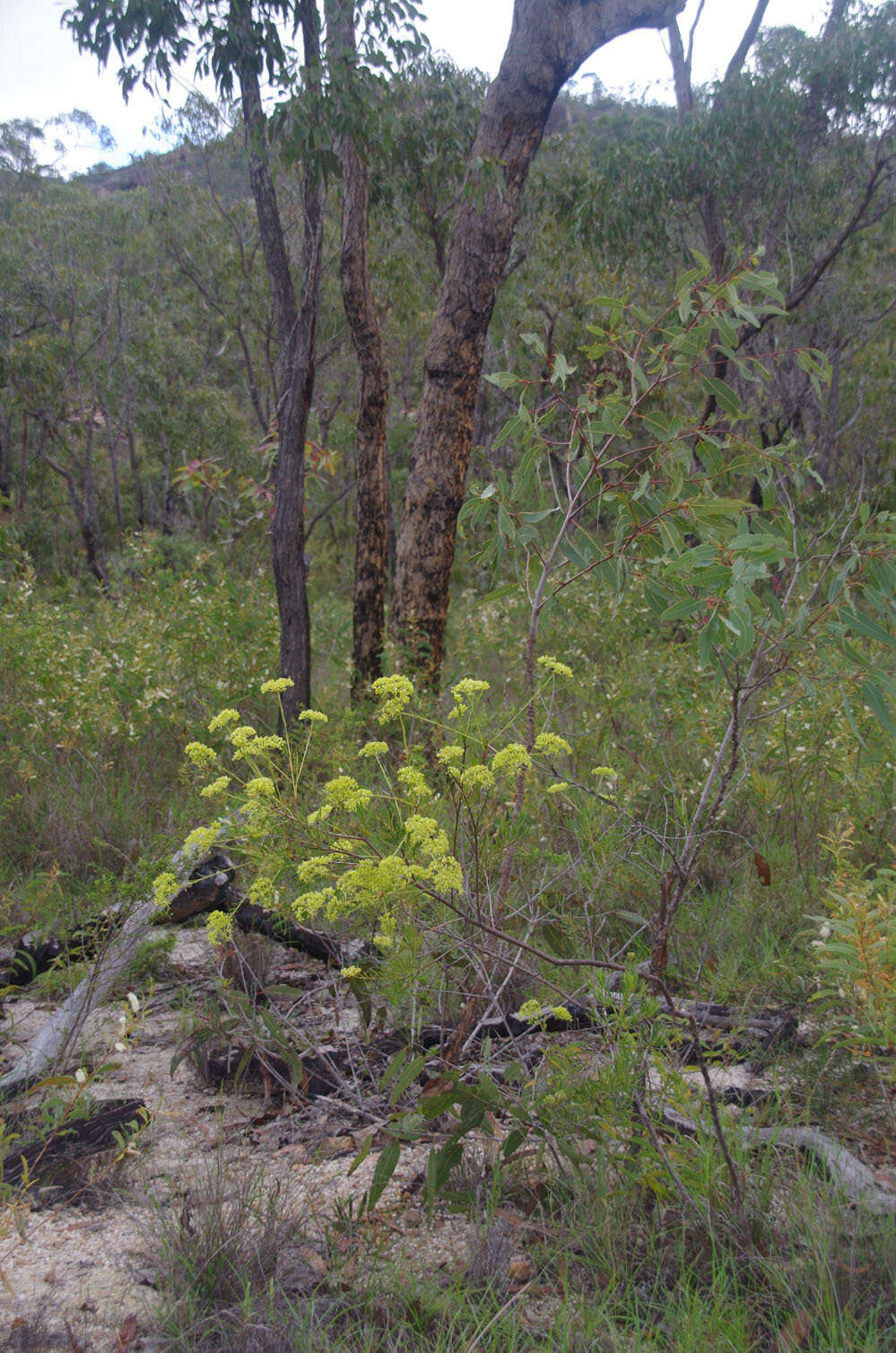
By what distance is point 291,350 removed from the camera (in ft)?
16.1

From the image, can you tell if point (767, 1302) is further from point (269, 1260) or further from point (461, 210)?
point (461, 210)

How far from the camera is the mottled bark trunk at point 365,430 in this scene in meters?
5.53

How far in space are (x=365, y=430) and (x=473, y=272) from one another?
1201 mm

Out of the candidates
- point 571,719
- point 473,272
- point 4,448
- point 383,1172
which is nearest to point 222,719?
point 383,1172

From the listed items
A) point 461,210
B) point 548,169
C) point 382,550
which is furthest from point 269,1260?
point 548,169

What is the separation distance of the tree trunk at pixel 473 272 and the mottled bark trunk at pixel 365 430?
38 cm

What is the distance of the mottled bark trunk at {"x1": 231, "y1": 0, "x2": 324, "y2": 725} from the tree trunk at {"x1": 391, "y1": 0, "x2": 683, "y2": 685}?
0.62m

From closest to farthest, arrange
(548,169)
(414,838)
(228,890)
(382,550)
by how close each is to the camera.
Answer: (414,838)
(228,890)
(382,550)
(548,169)

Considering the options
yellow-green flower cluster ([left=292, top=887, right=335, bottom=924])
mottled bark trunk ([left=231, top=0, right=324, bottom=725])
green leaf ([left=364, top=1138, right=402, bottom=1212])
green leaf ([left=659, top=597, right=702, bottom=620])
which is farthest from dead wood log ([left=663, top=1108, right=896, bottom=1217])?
mottled bark trunk ([left=231, top=0, right=324, bottom=725])

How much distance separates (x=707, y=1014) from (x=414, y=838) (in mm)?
1271

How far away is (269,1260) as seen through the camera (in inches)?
68.7

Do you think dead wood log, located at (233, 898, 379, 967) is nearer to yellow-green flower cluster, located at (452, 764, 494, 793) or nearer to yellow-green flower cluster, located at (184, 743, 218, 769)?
yellow-green flower cluster, located at (184, 743, 218, 769)

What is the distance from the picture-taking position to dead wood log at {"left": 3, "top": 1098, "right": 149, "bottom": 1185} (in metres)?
2.09

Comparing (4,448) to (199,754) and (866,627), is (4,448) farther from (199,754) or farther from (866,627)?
(866,627)
